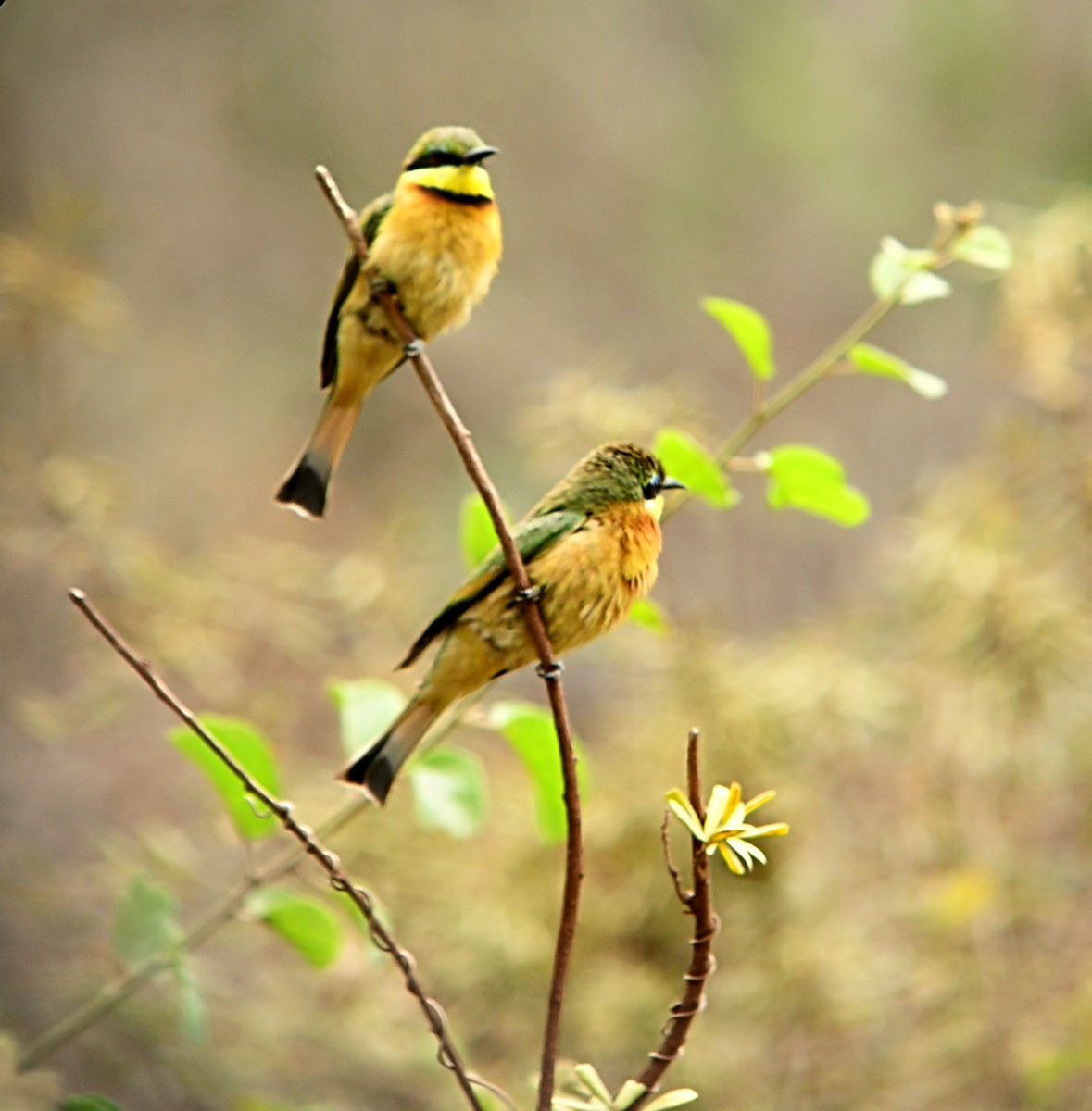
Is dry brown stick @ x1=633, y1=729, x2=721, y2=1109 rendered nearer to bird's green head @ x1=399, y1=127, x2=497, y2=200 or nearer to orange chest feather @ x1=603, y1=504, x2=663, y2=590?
orange chest feather @ x1=603, y1=504, x2=663, y2=590

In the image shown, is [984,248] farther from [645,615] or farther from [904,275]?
[645,615]

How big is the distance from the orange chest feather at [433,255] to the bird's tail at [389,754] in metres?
0.34

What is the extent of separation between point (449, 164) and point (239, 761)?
526 mm

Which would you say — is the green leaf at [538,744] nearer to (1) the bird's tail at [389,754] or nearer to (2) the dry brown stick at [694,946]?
(1) the bird's tail at [389,754]

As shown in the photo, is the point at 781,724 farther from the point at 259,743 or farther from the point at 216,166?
the point at 216,166

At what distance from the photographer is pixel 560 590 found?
3.44 feet

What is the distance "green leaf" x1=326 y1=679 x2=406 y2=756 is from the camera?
107 cm

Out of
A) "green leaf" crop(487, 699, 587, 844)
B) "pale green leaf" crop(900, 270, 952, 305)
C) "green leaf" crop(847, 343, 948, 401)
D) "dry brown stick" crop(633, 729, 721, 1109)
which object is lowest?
"dry brown stick" crop(633, 729, 721, 1109)

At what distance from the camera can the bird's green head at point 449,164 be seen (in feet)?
3.63

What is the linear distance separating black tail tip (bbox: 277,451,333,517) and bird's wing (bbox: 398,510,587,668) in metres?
0.13

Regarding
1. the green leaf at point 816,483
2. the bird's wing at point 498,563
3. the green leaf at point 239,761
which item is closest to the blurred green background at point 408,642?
the green leaf at point 239,761

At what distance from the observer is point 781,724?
1810 millimetres

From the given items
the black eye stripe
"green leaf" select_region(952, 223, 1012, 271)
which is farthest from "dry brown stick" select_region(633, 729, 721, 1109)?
the black eye stripe

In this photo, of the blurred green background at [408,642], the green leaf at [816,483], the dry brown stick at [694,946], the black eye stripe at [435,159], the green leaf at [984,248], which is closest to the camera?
the dry brown stick at [694,946]
